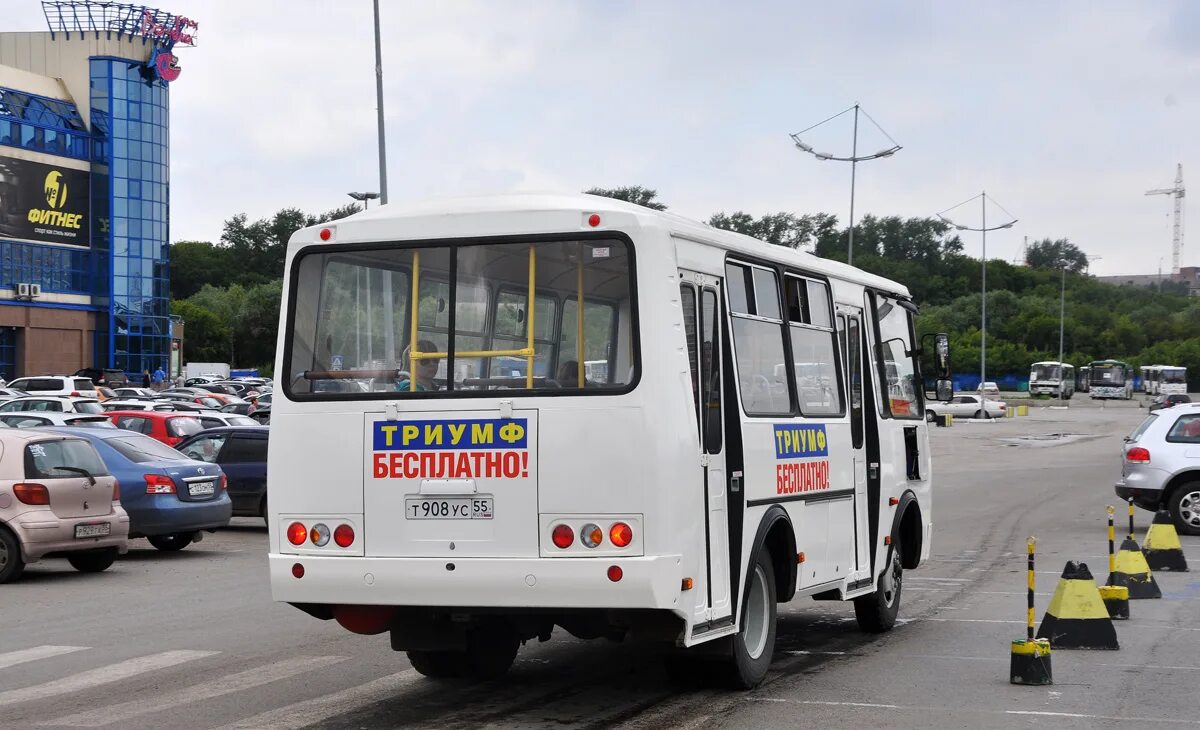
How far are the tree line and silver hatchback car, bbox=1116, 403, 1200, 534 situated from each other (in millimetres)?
90074

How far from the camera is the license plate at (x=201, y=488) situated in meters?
18.4

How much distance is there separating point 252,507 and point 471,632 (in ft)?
45.9

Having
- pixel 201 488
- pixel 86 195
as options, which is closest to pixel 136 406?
pixel 201 488

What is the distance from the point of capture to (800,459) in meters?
10.1

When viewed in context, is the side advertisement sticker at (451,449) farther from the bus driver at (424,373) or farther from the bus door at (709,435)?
the bus door at (709,435)

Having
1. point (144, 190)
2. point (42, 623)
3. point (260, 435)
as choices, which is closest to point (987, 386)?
point (144, 190)

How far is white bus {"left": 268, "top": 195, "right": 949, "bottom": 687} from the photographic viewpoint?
26.5ft

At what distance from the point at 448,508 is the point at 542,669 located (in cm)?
243

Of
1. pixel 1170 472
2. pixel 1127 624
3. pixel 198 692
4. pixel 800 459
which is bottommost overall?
pixel 1127 624

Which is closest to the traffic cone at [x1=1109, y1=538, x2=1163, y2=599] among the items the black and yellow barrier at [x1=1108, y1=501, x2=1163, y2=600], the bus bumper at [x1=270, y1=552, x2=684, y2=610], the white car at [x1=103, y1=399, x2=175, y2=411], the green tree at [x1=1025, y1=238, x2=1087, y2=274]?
the black and yellow barrier at [x1=1108, y1=501, x2=1163, y2=600]

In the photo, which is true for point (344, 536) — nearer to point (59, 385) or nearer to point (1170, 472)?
point (1170, 472)

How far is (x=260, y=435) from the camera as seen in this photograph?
22594 millimetres

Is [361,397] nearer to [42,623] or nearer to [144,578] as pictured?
[42,623]

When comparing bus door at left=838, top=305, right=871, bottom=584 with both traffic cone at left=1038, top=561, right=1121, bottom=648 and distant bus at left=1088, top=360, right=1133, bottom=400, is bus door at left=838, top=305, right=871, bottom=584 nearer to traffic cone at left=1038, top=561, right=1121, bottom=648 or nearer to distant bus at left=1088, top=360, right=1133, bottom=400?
traffic cone at left=1038, top=561, right=1121, bottom=648
